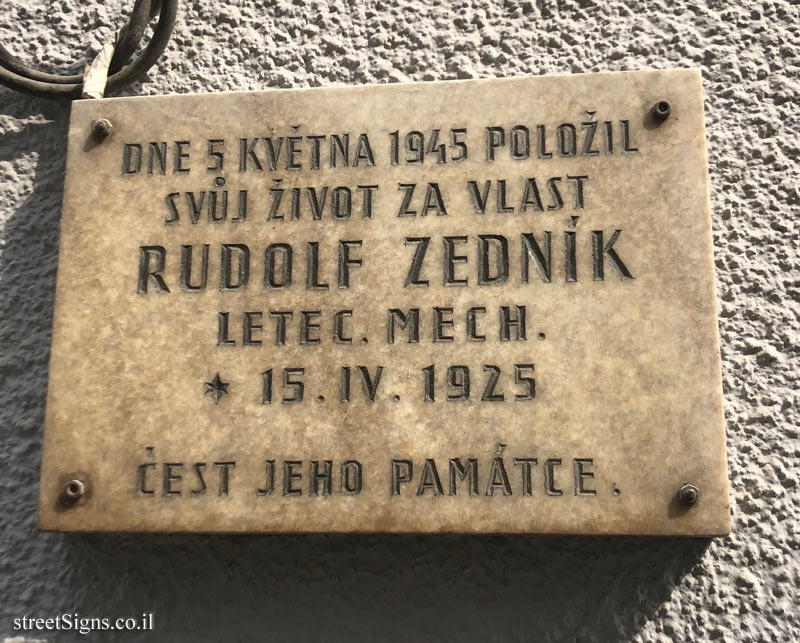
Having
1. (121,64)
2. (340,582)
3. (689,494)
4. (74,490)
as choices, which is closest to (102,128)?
(121,64)

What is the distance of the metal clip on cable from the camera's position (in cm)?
154

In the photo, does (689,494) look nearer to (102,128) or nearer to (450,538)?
(450,538)

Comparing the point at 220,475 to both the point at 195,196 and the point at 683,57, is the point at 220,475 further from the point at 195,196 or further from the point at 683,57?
the point at 683,57

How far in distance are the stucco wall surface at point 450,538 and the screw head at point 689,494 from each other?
0.11 meters

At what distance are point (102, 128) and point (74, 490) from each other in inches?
25.3

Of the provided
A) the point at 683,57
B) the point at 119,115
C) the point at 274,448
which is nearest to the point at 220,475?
the point at 274,448

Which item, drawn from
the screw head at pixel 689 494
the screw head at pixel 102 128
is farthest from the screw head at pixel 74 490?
the screw head at pixel 689 494

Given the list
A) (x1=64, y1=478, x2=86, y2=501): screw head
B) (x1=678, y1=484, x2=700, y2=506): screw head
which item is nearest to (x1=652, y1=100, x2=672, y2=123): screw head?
(x1=678, y1=484, x2=700, y2=506): screw head

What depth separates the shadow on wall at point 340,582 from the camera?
4.28 feet

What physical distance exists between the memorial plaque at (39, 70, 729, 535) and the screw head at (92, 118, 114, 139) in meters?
0.02

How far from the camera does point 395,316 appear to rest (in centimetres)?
135

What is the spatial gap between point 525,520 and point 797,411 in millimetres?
495

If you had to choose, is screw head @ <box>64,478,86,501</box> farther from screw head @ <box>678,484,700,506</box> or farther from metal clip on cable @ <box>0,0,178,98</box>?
screw head @ <box>678,484,700,506</box>

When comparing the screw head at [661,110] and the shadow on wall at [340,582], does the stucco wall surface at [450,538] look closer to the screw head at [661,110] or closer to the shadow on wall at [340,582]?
the shadow on wall at [340,582]
